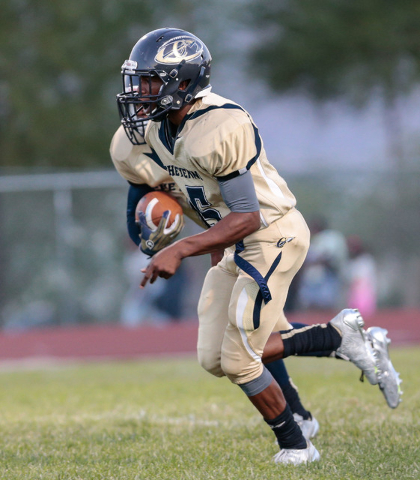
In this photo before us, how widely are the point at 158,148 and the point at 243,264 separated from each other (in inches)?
29.7

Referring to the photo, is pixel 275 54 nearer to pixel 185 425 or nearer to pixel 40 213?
pixel 40 213

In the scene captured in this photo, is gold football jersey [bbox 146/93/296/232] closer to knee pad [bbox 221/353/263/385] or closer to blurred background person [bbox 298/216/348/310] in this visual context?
knee pad [bbox 221/353/263/385]

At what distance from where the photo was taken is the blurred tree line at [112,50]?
17.1m

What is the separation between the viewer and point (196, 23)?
19.1m

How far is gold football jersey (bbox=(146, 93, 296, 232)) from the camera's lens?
3.72m

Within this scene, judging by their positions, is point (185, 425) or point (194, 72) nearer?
point (194, 72)

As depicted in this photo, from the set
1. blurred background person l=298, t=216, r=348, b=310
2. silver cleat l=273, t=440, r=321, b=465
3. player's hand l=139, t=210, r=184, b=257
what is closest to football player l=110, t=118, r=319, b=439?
player's hand l=139, t=210, r=184, b=257

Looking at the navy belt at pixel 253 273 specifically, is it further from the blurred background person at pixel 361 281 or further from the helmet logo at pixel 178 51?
the blurred background person at pixel 361 281

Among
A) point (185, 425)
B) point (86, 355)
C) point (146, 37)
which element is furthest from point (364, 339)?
point (86, 355)

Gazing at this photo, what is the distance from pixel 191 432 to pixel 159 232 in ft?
4.00

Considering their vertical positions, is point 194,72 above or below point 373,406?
above

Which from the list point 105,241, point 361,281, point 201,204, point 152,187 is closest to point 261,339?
point 201,204

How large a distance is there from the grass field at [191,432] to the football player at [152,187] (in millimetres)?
198

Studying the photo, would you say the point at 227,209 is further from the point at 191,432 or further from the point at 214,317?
the point at 191,432
